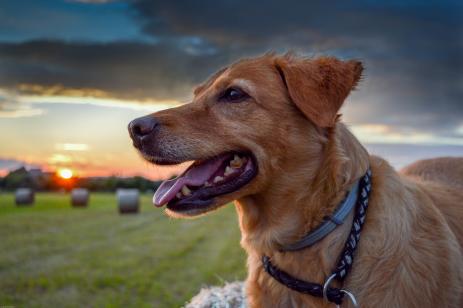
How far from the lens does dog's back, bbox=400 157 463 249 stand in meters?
4.39

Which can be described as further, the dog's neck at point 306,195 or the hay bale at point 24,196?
the hay bale at point 24,196

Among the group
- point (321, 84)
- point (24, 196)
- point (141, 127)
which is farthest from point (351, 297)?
point (24, 196)

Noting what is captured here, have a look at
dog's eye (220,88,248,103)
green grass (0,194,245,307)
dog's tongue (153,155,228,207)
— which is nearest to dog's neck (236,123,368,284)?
dog's tongue (153,155,228,207)

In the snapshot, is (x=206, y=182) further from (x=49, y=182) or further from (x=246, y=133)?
(x=49, y=182)

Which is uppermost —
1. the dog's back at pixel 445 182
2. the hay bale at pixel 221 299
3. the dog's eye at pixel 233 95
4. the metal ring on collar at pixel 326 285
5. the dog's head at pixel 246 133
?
the dog's eye at pixel 233 95

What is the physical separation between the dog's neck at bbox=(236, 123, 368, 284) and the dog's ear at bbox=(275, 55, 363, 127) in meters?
0.19

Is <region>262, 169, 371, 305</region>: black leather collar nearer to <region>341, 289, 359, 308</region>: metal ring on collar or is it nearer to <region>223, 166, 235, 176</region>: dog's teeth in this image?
<region>341, 289, 359, 308</region>: metal ring on collar

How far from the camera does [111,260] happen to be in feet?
34.8

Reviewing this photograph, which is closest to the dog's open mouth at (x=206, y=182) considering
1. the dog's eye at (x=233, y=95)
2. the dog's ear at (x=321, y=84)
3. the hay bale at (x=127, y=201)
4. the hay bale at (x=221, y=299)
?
the dog's eye at (x=233, y=95)

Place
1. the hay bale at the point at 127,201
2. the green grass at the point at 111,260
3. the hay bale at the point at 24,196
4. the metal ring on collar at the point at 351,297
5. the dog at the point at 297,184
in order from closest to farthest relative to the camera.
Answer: the metal ring on collar at the point at 351,297
the dog at the point at 297,184
the green grass at the point at 111,260
the hay bale at the point at 127,201
the hay bale at the point at 24,196

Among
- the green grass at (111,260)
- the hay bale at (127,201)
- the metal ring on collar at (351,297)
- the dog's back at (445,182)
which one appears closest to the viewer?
the metal ring on collar at (351,297)

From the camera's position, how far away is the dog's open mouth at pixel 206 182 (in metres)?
3.81

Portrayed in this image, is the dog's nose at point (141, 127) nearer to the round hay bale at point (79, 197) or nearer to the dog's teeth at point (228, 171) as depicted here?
the dog's teeth at point (228, 171)

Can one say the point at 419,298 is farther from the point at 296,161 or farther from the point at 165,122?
the point at 165,122
